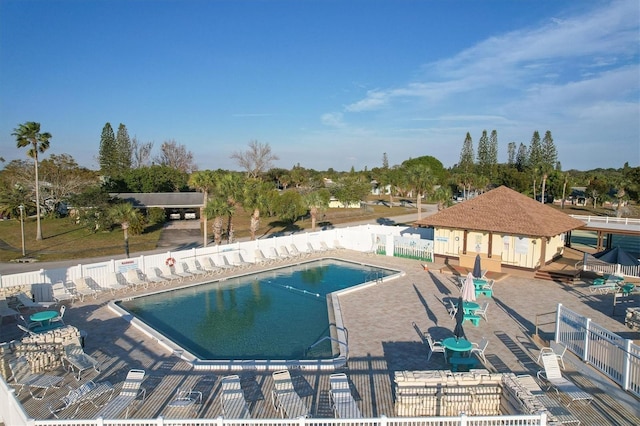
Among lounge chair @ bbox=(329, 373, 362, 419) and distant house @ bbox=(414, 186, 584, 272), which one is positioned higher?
distant house @ bbox=(414, 186, 584, 272)

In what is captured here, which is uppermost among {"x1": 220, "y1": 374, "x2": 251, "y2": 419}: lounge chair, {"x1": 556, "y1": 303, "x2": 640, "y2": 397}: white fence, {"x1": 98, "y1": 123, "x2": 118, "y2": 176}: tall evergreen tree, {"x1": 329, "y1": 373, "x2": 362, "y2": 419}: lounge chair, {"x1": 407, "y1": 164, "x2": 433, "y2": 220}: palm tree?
{"x1": 98, "y1": 123, "x2": 118, "y2": 176}: tall evergreen tree

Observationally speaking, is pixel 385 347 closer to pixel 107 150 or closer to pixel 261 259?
pixel 261 259

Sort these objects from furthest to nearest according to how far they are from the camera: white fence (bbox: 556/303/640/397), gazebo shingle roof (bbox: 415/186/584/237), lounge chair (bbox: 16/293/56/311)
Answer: gazebo shingle roof (bbox: 415/186/584/237)
lounge chair (bbox: 16/293/56/311)
white fence (bbox: 556/303/640/397)

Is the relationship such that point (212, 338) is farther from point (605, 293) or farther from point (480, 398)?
point (605, 293)

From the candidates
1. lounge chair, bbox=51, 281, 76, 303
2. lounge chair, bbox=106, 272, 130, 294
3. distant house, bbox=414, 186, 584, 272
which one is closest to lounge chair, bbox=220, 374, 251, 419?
lounge chair, bbox=51, 281, 76, 303

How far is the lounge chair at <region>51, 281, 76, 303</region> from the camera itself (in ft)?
53.1

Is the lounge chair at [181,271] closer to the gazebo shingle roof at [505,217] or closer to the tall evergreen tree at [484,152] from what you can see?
the gazebo shingle roof at [505,217]

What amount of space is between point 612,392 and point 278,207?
36175 millimetres

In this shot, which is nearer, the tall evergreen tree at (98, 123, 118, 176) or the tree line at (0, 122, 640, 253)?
the tree line at (0, 122, 640, 253)

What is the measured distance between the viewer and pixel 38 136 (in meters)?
33.1

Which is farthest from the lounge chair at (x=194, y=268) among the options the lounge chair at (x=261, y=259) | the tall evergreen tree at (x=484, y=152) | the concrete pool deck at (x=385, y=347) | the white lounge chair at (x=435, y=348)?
the tall evergreen tree at (x=484, y=152)

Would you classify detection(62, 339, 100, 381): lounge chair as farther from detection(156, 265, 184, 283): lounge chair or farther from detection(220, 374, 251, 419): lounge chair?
detection(156, 265, 184, 283): lounge chair

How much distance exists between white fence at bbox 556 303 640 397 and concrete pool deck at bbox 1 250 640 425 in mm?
249

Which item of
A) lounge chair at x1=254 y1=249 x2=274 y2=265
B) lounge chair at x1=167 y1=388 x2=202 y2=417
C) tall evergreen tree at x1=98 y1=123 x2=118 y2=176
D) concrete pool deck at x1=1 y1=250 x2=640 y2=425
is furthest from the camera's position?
tall evergreen tree at x1=98 y1=123 x2=118 y2=176
